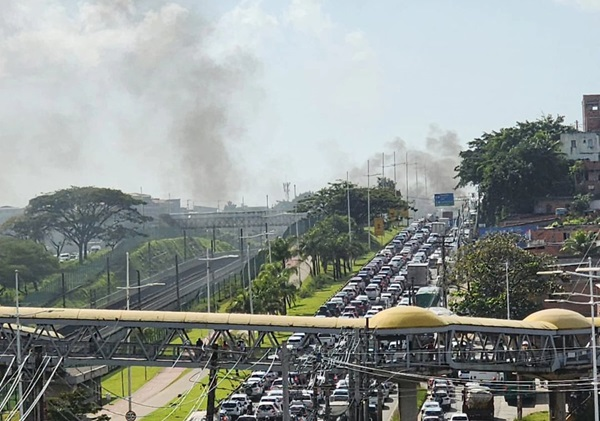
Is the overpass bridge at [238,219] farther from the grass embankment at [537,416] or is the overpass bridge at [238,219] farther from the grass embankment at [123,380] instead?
the grass embankment at [537,416]

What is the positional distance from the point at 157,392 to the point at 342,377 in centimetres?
955

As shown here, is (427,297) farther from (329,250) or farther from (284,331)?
(284,331)

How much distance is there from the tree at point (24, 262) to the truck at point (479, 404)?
51.4 meters

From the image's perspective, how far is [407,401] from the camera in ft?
137

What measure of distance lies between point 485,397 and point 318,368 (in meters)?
12.1

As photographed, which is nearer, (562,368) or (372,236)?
(562,368)

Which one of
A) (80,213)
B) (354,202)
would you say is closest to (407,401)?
(80,213)

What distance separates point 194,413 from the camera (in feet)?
157

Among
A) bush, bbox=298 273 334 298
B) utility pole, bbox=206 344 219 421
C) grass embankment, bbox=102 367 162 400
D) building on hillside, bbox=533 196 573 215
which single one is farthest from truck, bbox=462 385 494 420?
building on hillside, bbox=533 196 573 215

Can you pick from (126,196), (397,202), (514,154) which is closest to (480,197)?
(514,154)

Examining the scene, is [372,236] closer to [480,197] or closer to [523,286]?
[480,197]

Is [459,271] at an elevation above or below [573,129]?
below

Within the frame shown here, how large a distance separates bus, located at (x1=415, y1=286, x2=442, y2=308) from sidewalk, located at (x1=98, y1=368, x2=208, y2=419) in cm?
1529

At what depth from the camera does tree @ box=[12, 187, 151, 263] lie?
123m
